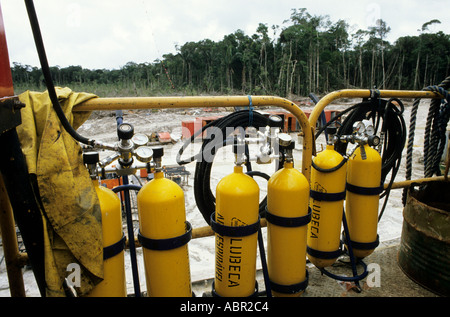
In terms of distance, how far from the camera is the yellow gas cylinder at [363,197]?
6.44 ft

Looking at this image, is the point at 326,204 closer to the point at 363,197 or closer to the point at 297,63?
the point at 363,197

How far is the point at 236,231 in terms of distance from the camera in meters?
1.42

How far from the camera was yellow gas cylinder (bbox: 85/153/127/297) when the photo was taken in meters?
1.29

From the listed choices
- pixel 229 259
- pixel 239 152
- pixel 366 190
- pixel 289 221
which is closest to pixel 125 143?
pixel 239 152

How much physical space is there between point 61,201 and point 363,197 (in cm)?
181

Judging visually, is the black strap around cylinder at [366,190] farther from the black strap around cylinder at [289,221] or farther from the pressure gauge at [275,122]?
the pressure gauge at [275,122]

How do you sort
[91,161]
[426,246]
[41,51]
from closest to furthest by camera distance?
[41,51] < [91,161] < [426,246]

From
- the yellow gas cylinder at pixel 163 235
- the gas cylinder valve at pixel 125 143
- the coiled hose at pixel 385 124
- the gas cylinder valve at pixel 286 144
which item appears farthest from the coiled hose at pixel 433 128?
the gas cylinder valve at pixel 125 143

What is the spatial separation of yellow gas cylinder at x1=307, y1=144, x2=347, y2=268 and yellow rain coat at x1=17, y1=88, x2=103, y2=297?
4.24 ft

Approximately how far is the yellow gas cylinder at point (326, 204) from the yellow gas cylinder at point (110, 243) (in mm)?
1198

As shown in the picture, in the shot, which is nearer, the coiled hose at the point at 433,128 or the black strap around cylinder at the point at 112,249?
the black strap around cylinder at the point at 112,249

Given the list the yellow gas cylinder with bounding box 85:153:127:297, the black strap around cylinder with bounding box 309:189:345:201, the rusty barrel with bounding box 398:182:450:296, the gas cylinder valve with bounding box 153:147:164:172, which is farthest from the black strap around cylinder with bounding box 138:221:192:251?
the rusty barrel with bounding box 398:182:450:296
